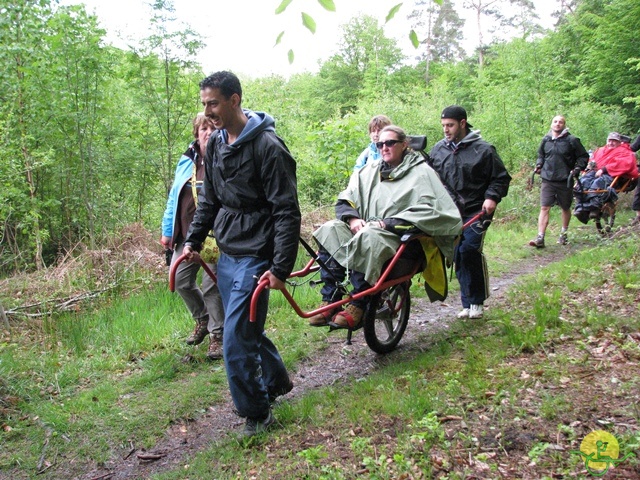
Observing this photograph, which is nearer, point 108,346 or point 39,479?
point 39,479

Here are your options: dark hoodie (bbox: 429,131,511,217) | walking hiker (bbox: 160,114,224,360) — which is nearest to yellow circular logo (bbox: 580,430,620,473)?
dark hoodie (bbox: 429,131,511,217)

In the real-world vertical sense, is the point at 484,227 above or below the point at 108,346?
above

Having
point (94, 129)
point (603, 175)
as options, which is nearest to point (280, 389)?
point (94, 129)

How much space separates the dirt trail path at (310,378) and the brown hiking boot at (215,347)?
79 centimetres

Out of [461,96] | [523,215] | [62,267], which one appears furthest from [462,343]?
[461,96]

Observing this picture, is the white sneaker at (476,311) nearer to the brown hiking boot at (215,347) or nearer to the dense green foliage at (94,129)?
the brown hiking boot at (215,347)

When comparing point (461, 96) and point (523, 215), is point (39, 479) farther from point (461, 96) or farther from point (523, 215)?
point (461, 96)

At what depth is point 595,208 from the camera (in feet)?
31.3

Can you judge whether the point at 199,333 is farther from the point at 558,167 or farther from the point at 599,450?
the point at 558,167

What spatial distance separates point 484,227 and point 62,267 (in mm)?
5521

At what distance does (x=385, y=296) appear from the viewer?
4.56m

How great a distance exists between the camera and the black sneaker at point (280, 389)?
13.2ft

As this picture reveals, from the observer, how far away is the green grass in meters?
3.15

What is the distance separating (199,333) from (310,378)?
1.27 meters
